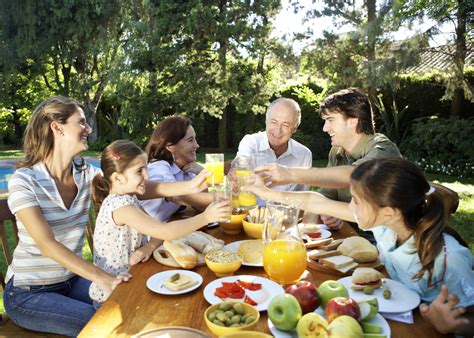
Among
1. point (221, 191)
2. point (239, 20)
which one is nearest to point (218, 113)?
point (239, 20)

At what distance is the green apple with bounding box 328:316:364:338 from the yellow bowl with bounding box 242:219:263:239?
111cm

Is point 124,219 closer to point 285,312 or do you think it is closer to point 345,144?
point 285,312

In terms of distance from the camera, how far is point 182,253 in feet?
6.34

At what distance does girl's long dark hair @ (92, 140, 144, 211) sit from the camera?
7.61 ft

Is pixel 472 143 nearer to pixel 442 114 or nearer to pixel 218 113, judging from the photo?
pixel 442 114

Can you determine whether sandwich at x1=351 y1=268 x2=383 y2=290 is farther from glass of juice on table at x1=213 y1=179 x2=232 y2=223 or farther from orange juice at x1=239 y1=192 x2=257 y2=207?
orange juice at x1=239 y1=192 x2=257 y2=207

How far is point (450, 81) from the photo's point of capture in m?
10.4

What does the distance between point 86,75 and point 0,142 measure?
5436 mm

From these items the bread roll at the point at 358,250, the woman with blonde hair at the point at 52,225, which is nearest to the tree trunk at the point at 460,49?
the bread roll at the point at 358,250

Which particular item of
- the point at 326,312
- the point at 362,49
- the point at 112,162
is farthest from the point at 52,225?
the point at 362,49

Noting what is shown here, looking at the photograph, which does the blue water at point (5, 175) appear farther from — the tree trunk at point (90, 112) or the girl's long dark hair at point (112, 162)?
the girl's long dark hair at point (112, 162)

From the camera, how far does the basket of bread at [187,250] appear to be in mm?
1906

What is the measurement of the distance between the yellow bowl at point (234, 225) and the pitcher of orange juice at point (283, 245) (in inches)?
27.1

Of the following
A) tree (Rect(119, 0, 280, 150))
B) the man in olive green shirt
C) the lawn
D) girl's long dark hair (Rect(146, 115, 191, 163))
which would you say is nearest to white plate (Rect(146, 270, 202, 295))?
the man in olive green shirt
